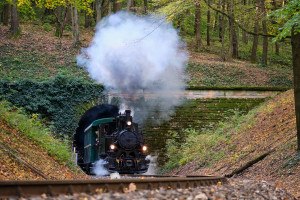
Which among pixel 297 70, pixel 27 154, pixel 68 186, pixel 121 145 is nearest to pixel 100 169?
pixel 121 145

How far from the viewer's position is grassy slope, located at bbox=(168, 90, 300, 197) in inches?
434

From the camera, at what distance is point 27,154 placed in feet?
37.0

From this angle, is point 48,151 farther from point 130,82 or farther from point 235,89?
point 235,89

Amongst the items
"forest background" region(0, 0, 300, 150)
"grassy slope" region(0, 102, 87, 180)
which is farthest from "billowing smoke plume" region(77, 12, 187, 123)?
"grassy slope" region(0, 102, 87, 180)

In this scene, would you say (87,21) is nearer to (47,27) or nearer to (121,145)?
(47,27)

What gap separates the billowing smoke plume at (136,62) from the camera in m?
21.7

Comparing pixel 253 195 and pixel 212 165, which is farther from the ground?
pixel 253 195

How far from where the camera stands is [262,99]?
24.3 m

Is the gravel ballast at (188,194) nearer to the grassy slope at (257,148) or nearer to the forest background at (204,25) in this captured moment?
the grassy slope at (257,148)

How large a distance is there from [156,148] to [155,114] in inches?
89.2

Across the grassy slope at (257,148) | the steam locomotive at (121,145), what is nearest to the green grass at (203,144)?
the grassy slope at (257,148)

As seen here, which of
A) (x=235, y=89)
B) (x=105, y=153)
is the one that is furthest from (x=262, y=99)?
(x=105, y=153)

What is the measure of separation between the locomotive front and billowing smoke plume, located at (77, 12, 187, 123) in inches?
220

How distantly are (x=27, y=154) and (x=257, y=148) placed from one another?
811 centimetres
